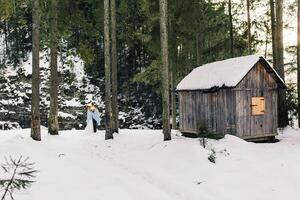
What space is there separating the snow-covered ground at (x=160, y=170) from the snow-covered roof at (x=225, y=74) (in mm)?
2763

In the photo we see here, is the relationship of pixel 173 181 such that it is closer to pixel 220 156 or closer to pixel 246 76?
pixel 220 156

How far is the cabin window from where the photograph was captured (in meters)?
18.5

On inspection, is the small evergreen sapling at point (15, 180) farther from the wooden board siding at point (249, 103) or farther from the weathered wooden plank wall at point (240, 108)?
the wooden board siding at point (249, 103)

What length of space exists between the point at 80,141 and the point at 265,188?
1025cm

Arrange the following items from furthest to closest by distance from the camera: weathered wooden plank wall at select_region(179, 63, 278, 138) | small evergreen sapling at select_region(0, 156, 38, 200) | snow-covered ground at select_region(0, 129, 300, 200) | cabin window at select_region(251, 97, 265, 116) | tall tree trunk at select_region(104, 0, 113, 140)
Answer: cabin window at select_region(251, 97, 265, 116)
tall tree trunk at select_region(104, 0, 113, 140)
weathered wooden plank wall at select_region(179, 63, 278, 138)
snow-covered ground at select_region(0, 129, 300, 200)
small evergreen sapling at select_region(0, 156, 38, 200)

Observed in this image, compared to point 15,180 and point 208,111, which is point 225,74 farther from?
point 15,180

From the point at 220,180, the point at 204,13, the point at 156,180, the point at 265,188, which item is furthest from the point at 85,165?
the point at 204,13

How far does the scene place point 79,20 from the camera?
20391 millimetres

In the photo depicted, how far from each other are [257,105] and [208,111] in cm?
223

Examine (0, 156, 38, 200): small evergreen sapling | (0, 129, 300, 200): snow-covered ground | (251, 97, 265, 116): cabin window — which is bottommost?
(0, 129, 300, 200): snow-covered ground

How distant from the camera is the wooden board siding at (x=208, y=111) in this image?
1797cm

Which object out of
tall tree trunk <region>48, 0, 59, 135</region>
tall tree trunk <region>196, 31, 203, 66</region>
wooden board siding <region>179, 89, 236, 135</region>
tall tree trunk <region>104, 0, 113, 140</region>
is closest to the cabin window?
wooden board siding <region>179, 89, 236, 135</region>

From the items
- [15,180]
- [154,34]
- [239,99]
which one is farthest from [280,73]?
[15,180]

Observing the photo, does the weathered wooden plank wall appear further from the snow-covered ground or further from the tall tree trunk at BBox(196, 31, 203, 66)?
the tall tree trunk at BBox(196, 31, 203, 66)
